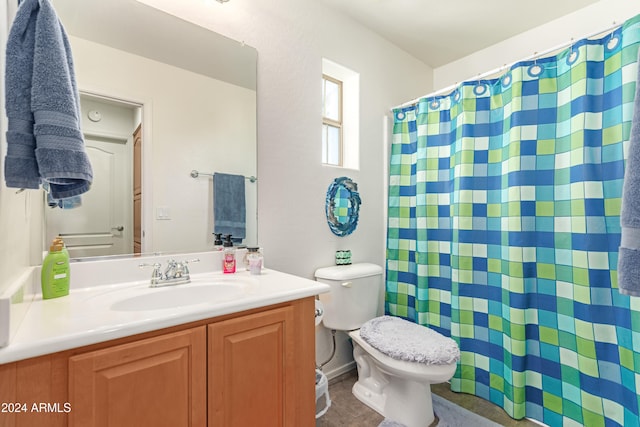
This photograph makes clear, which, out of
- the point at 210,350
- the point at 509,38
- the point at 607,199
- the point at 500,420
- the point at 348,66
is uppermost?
the point at 509,38

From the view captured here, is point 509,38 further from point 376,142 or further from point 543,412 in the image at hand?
point 543,412

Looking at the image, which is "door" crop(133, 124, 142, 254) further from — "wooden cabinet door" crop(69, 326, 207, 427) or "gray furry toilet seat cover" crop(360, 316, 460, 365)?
"gray furry toilet seat cover" crop(360, 316, 460, 365)

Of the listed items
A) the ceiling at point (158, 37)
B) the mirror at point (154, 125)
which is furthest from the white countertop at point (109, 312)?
the ceiling at point (158, 37)

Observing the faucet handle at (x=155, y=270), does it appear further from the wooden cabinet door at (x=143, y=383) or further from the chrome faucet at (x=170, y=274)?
the wooden cabinet door at (x=143, y=383)

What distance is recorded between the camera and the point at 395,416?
1.53m

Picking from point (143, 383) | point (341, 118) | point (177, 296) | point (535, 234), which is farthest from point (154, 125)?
point (535, 234)

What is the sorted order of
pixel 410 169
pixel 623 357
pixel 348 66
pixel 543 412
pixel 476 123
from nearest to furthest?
1. pixel 623 357
2. pixel 543 412
3. pixel 476 123
4. pixel 348 66
5. pixel 410 169

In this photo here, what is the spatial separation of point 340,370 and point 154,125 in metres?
1.78

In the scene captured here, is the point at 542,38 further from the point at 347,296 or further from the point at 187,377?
the point at 187,377

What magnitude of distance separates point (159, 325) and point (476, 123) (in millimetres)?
1849

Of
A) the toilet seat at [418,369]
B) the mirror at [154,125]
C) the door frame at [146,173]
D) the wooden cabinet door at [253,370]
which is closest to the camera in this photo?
the wooden cabinet door at [253,370]

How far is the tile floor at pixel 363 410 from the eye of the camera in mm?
1525

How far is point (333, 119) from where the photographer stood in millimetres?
2092

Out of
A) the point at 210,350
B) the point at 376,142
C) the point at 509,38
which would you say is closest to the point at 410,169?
the point at 376,142
